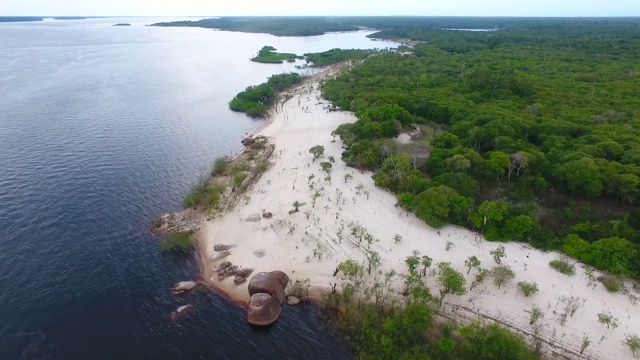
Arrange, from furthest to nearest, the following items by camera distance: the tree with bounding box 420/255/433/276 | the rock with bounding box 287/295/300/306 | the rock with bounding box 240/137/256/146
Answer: the rock with bounding box 240/137/256/146 → the tree with bounding box 420/255/433/276 → the rock with bounding box 287/295/300/306

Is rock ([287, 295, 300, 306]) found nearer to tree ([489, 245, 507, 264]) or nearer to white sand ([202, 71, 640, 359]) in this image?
white sand ([202, 71, 640, 359])

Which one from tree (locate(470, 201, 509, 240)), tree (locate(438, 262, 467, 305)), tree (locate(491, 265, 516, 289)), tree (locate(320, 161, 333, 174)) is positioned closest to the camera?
tree (locate(438, 262, 467, 305))

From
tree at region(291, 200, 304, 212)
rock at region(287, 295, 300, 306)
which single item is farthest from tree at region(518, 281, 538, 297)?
tree at region(291, 200, 304, 212)

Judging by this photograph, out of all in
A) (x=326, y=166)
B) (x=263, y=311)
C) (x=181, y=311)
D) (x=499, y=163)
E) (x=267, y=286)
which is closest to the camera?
(x=263, y=311)

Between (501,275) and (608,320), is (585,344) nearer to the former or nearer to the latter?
(608,320)

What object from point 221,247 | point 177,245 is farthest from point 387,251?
point 177,245

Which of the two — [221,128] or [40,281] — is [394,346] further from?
[221,128]
